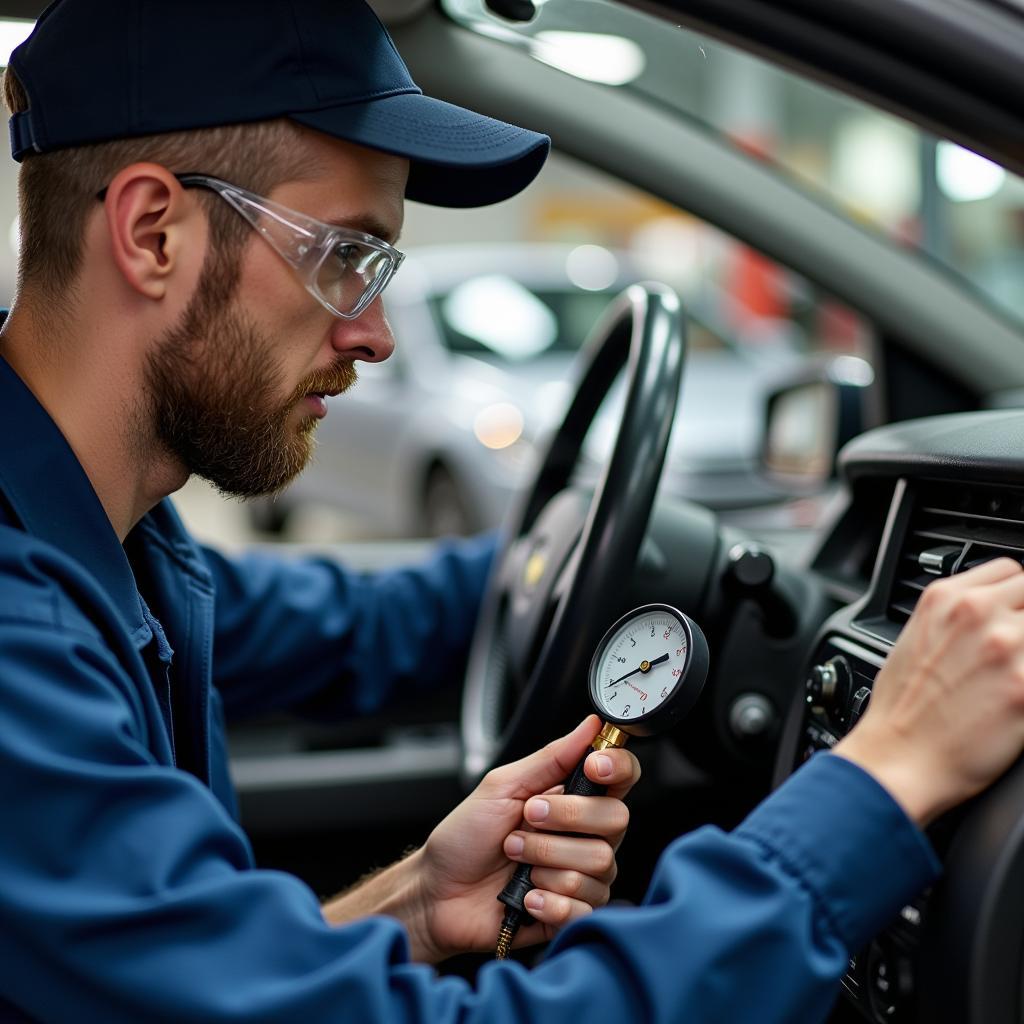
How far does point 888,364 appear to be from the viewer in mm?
1825

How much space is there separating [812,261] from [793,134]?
8672mm

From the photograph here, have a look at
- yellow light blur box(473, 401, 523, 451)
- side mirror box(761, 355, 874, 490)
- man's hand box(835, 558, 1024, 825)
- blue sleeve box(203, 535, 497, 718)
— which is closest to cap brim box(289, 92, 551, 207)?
man's hand box(835, 558, 1024, 825)

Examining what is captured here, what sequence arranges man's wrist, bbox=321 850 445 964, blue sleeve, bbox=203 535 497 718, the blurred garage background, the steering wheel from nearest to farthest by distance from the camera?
man's wrist, bbox=321 850 445 964, the steering wheel, blue sleeve, bbox=203 535 497 718, the blurred garage background

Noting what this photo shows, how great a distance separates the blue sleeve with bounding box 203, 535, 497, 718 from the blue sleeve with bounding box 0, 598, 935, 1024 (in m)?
0.87

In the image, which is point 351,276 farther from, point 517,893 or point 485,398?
point 485,398

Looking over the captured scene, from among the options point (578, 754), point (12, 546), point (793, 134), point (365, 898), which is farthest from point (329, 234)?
point (793, 134)

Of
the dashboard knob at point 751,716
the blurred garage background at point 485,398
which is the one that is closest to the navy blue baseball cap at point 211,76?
the dashboard knob at point 751,716

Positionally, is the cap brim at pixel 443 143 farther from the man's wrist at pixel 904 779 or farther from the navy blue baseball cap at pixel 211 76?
the man's wrist at pixel 904 779

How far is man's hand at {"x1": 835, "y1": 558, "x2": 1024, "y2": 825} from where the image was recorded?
0.84 m

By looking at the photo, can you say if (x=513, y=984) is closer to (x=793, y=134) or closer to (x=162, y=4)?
(x=162, y=4)

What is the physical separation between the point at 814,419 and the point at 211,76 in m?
1.40

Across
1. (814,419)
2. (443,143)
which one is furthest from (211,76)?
(814,419)

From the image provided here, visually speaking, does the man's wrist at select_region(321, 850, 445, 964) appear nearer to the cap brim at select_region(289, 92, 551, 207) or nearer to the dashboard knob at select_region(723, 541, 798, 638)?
the dashboard knob at select_region(723, 541, 798, 638)

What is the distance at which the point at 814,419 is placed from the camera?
86.7 inches
